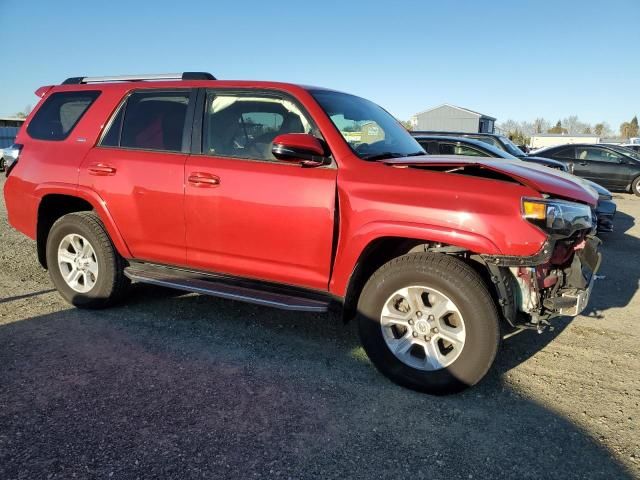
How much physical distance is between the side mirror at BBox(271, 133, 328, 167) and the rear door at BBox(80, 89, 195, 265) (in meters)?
0.97

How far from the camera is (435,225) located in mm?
3012

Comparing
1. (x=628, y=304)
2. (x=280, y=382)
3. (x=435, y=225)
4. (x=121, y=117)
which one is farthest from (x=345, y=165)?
(x=628, y=304)

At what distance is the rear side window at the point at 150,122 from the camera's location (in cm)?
403

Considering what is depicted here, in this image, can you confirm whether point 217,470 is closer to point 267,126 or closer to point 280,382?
point 280,382

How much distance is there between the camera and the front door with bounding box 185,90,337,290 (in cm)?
342

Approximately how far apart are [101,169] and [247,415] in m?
2.51

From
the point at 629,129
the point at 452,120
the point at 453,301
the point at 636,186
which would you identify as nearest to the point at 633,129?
the point at 629,129

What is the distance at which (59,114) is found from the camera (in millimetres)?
4613

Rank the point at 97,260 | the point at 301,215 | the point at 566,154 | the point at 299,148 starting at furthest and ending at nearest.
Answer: the point at 566,154 → the point at 97,260 → the point at 301,215 → the point at 299,148

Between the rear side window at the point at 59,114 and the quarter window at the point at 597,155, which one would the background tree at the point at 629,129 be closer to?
the quarter window at the point at 597,155

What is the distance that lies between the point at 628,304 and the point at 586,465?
3131mm

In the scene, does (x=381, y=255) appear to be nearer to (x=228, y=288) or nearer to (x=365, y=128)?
(x=365, y=128)

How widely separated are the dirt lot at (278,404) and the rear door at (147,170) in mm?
742

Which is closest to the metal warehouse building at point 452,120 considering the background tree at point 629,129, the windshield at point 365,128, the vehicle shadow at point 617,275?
the vehicle shadow at point 617,275
